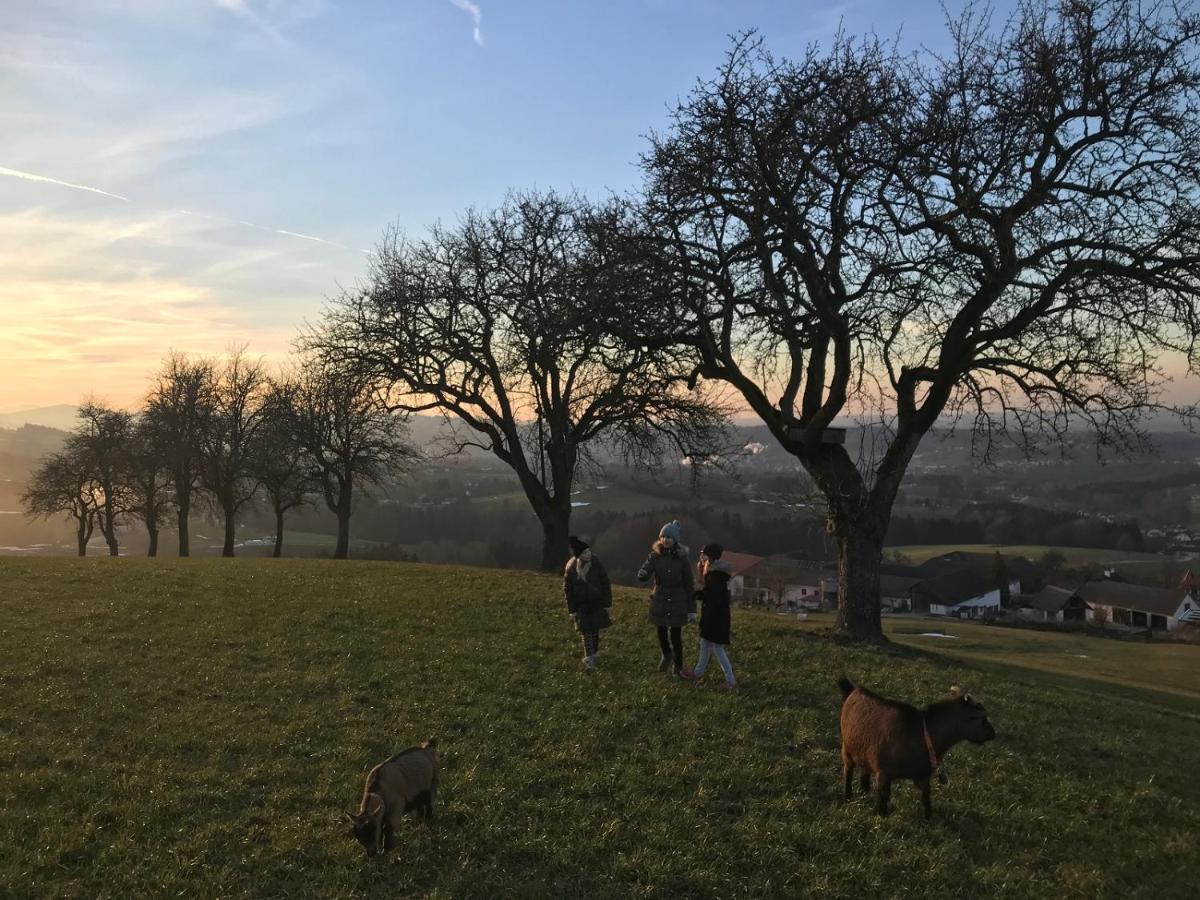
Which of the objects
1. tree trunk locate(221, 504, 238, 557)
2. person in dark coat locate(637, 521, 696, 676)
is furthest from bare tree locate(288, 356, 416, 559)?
person in dark coat locate(637, 521, 696, 676)

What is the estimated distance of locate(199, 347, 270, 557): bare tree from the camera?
39.9 m

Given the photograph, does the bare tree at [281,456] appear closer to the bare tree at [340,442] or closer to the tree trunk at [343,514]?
the bare tree at [340,442]

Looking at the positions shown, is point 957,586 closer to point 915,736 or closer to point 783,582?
point 783,582

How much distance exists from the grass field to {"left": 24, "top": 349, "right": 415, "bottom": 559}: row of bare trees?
16.7 m

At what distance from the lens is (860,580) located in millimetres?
15680

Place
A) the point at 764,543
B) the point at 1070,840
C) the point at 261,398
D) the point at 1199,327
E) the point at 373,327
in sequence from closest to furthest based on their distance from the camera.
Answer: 1. the point at 1070,840
2. the point at 1199,327
3. the point at 373,327
4. the point at 261,398
5. the point at 764,543

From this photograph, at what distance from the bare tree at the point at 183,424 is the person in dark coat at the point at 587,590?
119 ft

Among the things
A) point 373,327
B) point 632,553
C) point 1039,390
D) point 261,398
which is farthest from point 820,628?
point 632,553

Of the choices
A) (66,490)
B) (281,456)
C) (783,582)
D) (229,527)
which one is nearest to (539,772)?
(281,456)

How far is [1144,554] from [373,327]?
107m

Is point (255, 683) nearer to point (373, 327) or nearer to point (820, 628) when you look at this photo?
point (820, 628)

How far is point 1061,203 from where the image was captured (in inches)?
543

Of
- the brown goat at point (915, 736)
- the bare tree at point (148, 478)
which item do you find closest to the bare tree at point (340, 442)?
the bare tree at point (148, 478)

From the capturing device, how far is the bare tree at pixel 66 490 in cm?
4578
